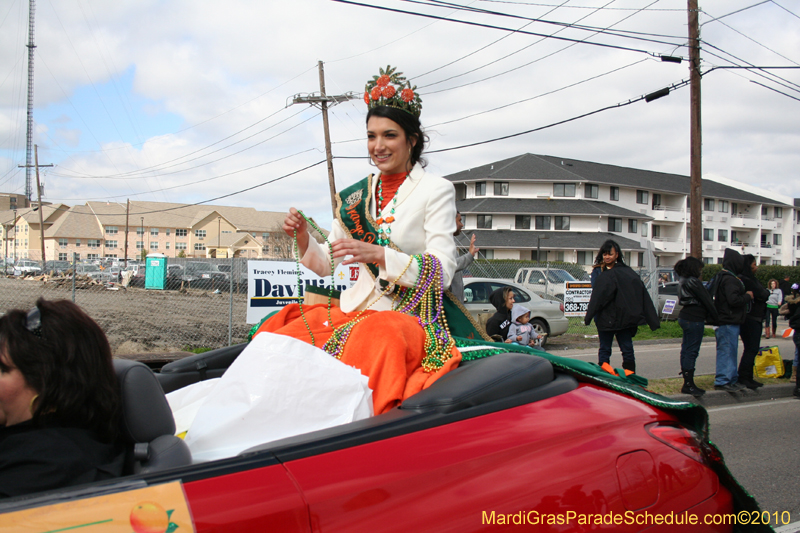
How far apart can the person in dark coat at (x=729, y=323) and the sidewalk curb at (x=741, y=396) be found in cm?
10

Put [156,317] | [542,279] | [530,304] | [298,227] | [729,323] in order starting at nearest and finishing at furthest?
[298,227], [729,323], [530,304], [156,317], [542,279]

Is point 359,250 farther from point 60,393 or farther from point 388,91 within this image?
point 60,393

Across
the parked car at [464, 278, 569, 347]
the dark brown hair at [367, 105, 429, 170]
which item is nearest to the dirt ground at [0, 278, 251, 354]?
the parked car at [464, 278, 569, 347]

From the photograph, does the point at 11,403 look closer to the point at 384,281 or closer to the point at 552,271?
the point at 384,281

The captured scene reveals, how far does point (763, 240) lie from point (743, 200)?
6.60m

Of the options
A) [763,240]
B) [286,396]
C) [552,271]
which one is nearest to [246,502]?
[286,396]

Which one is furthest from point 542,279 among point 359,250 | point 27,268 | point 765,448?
point 27,268

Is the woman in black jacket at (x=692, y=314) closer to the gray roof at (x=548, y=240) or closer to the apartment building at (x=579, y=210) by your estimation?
the apartment building at (x=579, y=210)

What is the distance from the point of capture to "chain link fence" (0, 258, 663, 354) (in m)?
10.7

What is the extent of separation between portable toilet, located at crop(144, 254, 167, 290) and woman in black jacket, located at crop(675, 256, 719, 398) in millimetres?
23436

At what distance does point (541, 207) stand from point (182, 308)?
3078 cm

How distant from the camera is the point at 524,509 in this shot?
144 cm

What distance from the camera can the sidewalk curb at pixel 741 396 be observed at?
21.9 ft

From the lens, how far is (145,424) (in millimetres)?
1533
